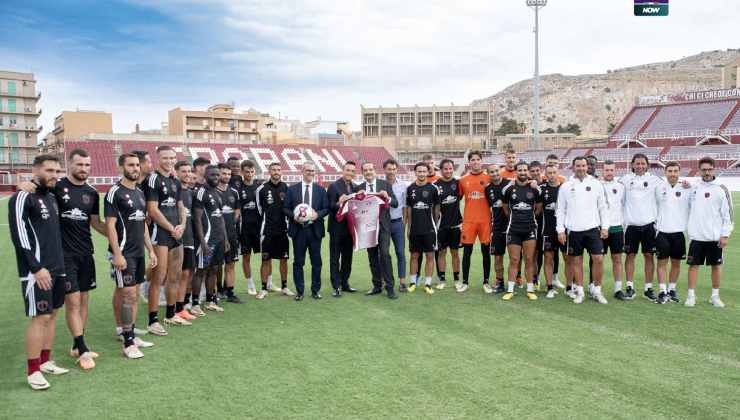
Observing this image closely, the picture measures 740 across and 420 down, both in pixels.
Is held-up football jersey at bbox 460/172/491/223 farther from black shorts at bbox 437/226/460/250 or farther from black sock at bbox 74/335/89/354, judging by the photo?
black sock at bbox 74/335/89/354

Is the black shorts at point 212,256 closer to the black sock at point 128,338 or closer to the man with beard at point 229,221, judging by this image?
the man with beard at point 229,221

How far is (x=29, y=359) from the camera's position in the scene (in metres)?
4.66

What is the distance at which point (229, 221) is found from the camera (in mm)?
7598

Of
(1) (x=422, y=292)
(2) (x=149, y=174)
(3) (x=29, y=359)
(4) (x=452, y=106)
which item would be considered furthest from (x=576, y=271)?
(4) (x=452, y=106)

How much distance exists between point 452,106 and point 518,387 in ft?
253

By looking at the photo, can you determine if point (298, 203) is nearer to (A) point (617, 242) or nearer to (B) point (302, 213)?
(B) point (302, 213)

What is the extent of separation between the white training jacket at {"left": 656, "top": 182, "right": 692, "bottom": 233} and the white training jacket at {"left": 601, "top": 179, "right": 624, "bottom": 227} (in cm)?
55

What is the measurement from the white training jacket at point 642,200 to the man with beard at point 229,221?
19.1 ft

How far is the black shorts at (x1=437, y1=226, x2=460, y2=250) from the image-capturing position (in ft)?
28.0

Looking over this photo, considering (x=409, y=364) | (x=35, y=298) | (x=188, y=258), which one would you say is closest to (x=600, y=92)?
(x=188, y=258)

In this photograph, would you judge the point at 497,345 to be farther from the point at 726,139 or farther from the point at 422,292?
the point at 726,139

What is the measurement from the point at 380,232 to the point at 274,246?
5.41 ft

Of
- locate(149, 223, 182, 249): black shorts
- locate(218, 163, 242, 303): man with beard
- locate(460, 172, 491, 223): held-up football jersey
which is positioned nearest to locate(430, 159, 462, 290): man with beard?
locate(460, 172, 491, 223): held-up football jersey

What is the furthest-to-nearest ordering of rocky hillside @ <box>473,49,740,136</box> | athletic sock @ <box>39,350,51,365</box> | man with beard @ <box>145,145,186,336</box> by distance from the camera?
rocky hillside @ <box>473,49,740,136</box>
man with beard @ <box>145,145,186,336</box>
athletic sock @ <box>39,350,51,365</box>
